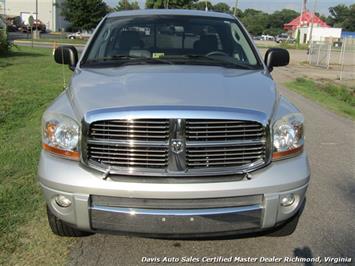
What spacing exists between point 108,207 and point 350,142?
5710 millimetres

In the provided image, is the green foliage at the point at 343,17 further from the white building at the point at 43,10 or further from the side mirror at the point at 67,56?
the side mirror at the point at 67,56

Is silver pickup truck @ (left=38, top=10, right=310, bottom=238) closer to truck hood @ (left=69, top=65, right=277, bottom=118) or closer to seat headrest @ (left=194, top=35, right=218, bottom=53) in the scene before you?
truck hood @ (left=69, top=65, right=277, bottom=118)

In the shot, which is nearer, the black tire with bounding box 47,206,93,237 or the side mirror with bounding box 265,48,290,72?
the black tire with bounding box 47,206,93,237

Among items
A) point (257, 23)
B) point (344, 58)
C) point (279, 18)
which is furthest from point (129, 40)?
point (279, 18)

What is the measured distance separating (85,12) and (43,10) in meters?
41.1

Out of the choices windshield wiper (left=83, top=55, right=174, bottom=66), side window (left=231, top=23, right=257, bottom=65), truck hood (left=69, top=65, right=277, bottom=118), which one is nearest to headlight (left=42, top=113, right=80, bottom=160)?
truck hood (left=69, top=65, right=277, bottom=118)

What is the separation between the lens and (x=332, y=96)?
15.4 meters

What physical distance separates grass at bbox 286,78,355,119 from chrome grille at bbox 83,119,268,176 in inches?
323

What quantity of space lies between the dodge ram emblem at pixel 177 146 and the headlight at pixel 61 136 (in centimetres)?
66

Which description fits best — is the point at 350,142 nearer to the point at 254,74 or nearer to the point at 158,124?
the point at 254,74

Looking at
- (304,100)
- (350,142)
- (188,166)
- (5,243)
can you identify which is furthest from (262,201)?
(304,100)

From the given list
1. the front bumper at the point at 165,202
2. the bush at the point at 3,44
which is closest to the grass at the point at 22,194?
the front bumper at the point at 165,202

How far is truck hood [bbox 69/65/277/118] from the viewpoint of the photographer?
3342mm

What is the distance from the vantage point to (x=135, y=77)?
3.92 meters
